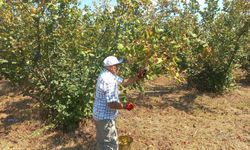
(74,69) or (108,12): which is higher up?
(108,12)

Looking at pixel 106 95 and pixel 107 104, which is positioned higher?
pixel 106 95

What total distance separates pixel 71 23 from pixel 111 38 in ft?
2.54

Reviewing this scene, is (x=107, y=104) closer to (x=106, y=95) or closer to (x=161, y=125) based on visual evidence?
(x=106, y=95)

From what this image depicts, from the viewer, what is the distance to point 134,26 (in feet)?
21.7

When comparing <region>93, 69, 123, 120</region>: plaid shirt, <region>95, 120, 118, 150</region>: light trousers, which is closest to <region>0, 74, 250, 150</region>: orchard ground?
<region>95, 120, 118, 150</region>: light trousers

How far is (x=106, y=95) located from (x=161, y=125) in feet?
9.65

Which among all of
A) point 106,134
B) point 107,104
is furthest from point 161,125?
point 107,104

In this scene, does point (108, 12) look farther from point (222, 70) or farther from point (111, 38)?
point (222, 70)

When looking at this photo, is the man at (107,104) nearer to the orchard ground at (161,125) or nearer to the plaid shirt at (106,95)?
the plaid shirt at (106,95)

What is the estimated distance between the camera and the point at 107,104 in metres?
5.23

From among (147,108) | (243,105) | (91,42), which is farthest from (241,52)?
(91,42)

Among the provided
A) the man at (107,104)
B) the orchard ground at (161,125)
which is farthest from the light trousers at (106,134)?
the orchard ground at (161,125)

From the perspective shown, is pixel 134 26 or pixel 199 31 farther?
pixel 199 31

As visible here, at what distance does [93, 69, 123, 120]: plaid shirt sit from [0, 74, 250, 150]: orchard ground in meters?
1.69
